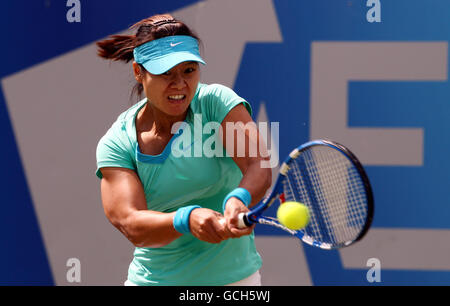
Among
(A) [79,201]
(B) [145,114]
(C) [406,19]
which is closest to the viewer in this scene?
(B) [145,114]

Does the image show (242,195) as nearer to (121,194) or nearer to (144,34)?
(121,194)

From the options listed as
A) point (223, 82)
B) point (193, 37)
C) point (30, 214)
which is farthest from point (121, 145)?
point (30, 214)

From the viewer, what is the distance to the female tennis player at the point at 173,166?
1970mm

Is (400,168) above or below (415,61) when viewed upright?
below

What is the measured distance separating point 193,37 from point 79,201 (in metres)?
1.75

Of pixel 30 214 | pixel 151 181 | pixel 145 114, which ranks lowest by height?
pixel 30 214

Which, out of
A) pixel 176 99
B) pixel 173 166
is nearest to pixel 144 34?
pixel 176 99

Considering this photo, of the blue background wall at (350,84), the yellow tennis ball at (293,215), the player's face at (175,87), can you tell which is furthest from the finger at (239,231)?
the blue background wall at (350,84)

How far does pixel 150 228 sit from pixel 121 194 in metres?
0.17

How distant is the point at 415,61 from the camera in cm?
326

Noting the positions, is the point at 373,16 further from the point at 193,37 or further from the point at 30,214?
the point at 30,214

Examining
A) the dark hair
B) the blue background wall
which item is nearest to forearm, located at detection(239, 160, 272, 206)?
the dark hair

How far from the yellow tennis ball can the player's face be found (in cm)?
47

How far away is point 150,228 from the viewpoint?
6.32ft
